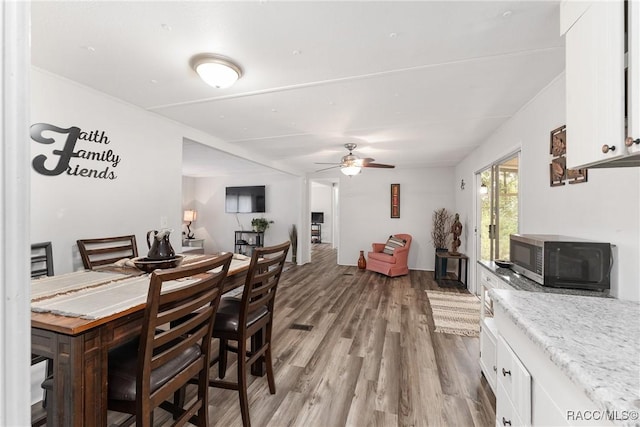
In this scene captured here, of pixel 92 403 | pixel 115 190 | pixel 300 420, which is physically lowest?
pixel 300 420

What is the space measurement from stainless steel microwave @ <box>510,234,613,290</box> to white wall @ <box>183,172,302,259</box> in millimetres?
5599

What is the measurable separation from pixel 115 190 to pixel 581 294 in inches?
146

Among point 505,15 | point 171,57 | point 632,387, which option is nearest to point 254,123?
point 171,57

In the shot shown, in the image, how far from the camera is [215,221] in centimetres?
787

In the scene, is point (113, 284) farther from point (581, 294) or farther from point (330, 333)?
point (581, 294)

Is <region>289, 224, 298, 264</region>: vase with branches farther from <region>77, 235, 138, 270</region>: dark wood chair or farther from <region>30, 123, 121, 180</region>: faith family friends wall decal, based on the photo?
<region>30, 123, 121, 180</region>: faith family friends wall decal

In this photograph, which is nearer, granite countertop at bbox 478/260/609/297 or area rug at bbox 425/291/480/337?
granite countertop at bbox 478/260/609/297

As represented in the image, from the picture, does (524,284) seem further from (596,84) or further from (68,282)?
(68,282)

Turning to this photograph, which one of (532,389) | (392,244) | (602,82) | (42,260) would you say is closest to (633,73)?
(602,82)

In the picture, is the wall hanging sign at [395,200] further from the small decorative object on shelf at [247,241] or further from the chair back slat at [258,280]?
the chair back slat at [258,280]

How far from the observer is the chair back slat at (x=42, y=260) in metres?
2.04

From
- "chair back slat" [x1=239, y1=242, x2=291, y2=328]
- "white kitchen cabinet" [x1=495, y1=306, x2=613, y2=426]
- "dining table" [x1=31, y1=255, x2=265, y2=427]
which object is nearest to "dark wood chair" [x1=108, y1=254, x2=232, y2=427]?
"dining table" [x1=31, y1=255, x2=265, y2=427]

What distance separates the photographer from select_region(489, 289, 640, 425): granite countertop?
0.73 m

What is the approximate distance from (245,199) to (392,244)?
13.0 ft
